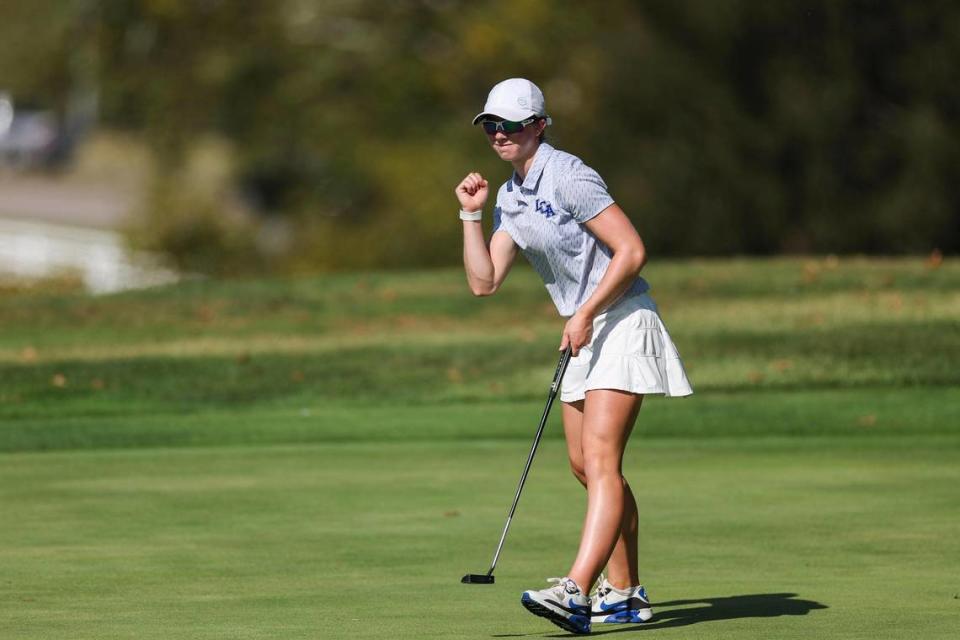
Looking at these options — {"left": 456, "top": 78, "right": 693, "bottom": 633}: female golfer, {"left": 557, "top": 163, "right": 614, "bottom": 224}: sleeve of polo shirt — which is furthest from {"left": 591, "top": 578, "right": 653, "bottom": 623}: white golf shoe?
{"left": 557, "top": 163, "right": 614, "bottom": 224}: sleeve of polo shirt

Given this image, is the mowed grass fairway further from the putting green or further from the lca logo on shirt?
the lca logo on shirt

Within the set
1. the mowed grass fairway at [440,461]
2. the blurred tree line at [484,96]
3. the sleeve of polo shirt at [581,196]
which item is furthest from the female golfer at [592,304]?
the blurred tree line at [484,96]

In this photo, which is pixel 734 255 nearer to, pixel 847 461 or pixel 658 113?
pixel 658 113

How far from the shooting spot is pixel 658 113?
37.5 metres

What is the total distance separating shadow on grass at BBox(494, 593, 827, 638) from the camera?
692 cm

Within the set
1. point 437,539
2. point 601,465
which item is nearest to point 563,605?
point 601,465

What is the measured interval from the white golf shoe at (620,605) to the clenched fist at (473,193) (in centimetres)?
141

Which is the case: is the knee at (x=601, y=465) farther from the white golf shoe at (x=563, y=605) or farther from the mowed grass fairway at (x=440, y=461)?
the mowed grass fairway at (x=440, y=461)

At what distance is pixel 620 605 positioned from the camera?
7148 mm

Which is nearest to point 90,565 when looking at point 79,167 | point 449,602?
point 449,602

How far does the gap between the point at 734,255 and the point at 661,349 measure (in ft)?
98.6

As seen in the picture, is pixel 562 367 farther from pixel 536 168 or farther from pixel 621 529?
pixel 536 168

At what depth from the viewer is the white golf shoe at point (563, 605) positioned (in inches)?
257

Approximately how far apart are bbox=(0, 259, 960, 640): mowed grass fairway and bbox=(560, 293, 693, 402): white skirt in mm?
804
